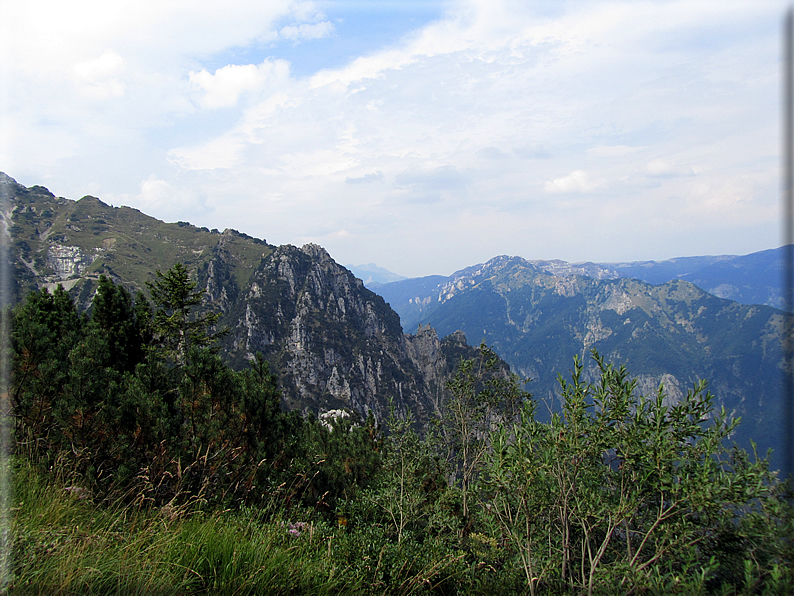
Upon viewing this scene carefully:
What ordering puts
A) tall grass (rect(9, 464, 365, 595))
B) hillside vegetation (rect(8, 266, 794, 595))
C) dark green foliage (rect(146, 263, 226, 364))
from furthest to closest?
dark green foliage (rect(146, 263, 226, 364)) → hillside vegetation (rect(8, 266, 794, 595)) → tall grass (rect(9, 464, 365, 595))

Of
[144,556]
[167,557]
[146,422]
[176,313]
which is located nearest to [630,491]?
[167,557]

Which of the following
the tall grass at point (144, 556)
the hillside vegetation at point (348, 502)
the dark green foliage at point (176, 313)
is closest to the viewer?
the tall grass at point (144, 556)

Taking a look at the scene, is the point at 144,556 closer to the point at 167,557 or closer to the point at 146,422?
the point at 167,557

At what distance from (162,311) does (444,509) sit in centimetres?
2508

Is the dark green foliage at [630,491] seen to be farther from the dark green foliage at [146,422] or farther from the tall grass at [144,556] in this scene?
the dark green foliage at [146,422]

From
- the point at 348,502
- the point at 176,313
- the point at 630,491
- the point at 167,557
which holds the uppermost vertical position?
the point at 176,313

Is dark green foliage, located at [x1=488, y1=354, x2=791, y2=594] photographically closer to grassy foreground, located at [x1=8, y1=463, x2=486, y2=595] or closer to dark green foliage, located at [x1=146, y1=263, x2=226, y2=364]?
grassy foreground, located at [x1=8, y1=463, x2=486, y2=595]

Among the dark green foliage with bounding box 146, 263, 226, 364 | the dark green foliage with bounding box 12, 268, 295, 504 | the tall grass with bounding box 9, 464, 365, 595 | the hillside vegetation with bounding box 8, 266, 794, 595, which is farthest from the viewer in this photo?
the dark green foliage with bounding box 146, 263, 226, 364

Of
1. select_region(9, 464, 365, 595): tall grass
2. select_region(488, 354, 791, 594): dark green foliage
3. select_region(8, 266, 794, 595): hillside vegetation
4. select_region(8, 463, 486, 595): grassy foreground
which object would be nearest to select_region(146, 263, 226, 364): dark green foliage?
select_region(8, 266, 794, 595): hillside vegetation

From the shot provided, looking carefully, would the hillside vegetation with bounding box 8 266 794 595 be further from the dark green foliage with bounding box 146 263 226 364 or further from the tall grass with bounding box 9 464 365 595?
the dark green foliage with bounding box 146 263 226 364

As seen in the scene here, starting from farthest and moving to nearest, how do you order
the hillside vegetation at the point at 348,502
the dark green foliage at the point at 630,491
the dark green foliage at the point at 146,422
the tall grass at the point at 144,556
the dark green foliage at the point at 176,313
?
the dark green foliage at the point at 176,313, the dark green foliage at the point at 146,422, the dark green foliage at the point at 630,491, the hillside vegetation at the point at 348,502, the tall grass at the point at 144,556

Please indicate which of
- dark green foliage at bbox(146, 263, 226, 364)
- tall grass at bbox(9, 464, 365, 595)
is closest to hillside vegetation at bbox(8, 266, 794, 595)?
tall grass at bbox(9, 464, 365, 595)

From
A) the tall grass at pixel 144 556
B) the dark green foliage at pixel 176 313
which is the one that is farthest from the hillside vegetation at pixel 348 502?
the dark green foliage at pixel 176 313

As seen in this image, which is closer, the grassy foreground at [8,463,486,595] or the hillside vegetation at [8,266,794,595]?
the grassy foreground at [8,463,486,595]
